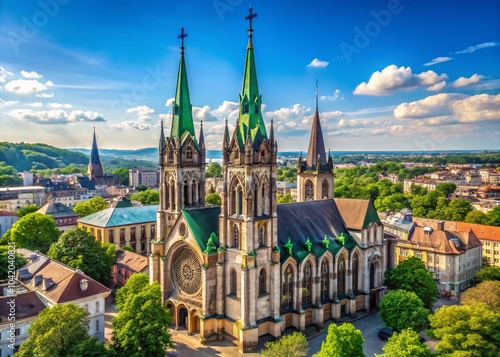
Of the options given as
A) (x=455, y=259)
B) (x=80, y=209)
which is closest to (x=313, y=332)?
(x=455, y=259)

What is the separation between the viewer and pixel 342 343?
3553 centimetres

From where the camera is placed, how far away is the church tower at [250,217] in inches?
1731

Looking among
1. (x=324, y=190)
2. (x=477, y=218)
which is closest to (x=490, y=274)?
(x=324, y=190)

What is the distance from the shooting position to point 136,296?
130 ft

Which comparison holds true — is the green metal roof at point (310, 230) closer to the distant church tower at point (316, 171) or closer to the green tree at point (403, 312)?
the distant church tower at point (316, 171)

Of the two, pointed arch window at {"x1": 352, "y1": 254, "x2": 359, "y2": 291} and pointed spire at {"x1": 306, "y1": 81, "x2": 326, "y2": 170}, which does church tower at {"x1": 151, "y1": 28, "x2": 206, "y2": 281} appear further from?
pointed arch window at {"x1": 352, "y1": 254, "x2": 359, "y2": 291}

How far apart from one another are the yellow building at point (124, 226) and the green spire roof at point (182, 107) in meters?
35.2

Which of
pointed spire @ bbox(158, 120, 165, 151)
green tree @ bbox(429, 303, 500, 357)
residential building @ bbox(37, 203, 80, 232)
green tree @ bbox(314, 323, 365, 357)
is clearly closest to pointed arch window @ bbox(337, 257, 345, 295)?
green tree @ bbox(429, 303, 500, 357)

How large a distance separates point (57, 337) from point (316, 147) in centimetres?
4820

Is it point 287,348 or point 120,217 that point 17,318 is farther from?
point 120,217

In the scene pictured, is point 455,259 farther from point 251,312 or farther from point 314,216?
point 251,312

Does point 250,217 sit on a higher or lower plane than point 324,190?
lower

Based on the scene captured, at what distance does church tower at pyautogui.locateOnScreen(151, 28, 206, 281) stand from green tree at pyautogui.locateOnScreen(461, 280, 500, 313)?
3580 cm

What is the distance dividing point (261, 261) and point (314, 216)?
14416 mm
